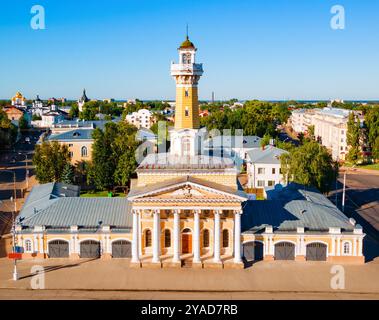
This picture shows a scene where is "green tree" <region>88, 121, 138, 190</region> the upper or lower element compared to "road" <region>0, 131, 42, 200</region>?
upper

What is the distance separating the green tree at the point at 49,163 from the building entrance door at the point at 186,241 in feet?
93.1

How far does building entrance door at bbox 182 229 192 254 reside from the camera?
121 ft

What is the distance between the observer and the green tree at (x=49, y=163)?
2340 inches

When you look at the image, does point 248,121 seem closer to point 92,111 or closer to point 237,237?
point 237,237

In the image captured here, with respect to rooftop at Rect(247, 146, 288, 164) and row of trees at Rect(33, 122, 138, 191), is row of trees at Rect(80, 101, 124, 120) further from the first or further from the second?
row of trees at Rect(33, 122, 138, 191)

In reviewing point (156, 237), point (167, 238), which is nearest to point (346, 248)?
point (167, 238)

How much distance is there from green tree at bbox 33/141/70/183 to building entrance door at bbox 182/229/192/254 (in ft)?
93.1

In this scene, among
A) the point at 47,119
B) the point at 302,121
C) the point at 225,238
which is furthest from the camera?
the point at 47,119

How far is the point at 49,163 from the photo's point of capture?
5994cm

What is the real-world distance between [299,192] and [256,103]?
81851 millimetres

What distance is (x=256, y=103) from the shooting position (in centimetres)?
12481

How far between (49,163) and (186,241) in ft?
96.5

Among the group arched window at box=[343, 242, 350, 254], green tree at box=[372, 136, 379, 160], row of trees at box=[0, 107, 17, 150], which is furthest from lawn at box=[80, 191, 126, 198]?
green tree at box=[372, 136, 379, 160]

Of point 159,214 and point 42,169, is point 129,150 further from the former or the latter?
point 159,214
